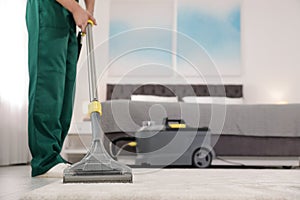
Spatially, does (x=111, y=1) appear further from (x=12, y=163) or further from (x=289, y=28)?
(x=12, y=163)

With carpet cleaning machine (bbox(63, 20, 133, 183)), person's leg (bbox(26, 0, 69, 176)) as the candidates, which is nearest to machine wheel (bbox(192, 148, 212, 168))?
person's leg (bbox(26, 0, 69, 176))

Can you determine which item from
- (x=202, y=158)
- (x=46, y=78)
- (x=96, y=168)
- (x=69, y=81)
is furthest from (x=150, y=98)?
(x=96, y=168)

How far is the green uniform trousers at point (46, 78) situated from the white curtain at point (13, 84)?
1675 mm

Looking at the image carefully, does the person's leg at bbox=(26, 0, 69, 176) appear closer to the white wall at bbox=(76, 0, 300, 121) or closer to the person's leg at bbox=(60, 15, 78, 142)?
the person's leg at bbox=(60, 15, 78, 142)

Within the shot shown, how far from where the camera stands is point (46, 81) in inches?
74.9

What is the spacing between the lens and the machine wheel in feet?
10.1

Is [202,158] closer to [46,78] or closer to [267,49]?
[46,78]

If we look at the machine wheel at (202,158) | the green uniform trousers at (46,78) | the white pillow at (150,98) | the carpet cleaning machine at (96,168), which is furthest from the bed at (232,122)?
the carpet cleaning machine at (96,168)

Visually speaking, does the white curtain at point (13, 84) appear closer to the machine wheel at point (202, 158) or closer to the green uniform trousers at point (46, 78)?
the machine wheel at point (202, 158)

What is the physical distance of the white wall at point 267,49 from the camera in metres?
5.63

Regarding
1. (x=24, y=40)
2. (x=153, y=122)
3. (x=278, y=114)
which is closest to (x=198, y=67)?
(x=153, y=122)

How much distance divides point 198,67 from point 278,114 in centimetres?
181

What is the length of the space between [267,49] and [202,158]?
3038mm

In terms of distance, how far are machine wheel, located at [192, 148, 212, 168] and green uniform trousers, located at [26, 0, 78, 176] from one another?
4.26 ft
